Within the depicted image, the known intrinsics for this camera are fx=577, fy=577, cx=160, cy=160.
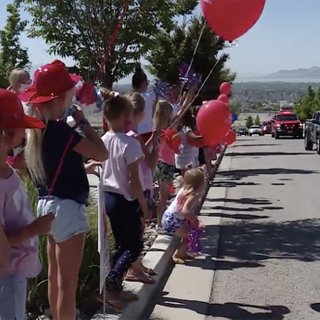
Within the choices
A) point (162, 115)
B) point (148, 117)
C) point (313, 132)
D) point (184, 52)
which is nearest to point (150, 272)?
point (162, 115)

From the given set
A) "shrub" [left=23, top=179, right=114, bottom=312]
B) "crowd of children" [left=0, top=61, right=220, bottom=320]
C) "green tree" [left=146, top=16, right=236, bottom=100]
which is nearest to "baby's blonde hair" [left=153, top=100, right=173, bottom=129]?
"crowd of children" [left=0, top=61, right=220, bottom=320]

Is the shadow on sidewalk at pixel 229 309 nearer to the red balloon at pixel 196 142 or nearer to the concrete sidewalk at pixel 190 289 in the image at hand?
the concrete sidewalk at pixel 190 289

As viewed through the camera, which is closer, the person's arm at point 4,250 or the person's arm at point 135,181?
the person's arm at point 4,250

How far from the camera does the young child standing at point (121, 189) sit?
446cm

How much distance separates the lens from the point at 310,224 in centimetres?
866

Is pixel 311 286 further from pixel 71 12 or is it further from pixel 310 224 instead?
pixel 71 12

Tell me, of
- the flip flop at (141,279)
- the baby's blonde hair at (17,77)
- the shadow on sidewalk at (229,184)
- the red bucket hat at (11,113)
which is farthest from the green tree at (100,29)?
the shadow on sidewalk at (229,184)

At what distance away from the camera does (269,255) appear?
268 inches

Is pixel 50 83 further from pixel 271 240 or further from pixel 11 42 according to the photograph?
pixel 11 42

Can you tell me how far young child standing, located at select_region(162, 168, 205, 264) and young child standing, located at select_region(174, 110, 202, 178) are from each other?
1.62 meters

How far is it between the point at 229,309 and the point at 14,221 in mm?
2766

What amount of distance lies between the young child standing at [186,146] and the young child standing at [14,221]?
5057mm

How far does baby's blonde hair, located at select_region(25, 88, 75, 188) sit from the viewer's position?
11.1 feet

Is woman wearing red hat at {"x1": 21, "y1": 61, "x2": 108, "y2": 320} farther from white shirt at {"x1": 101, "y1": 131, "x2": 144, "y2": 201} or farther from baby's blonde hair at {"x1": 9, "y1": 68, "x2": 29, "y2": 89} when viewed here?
baby's blonde hair at {"x1": 9, "y1": 68, "x2": 29, "y2": 89}
